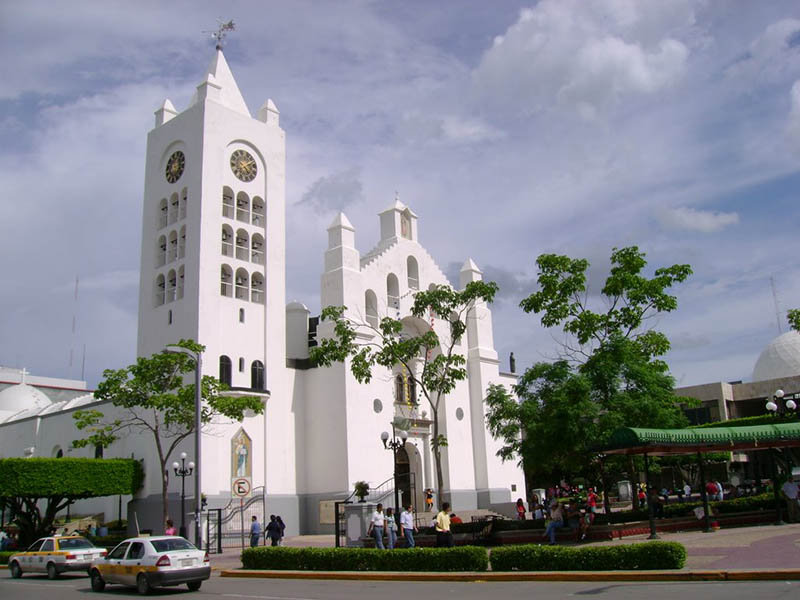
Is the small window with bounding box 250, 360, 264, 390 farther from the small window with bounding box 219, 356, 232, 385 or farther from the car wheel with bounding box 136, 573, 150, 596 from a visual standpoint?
the car wheel with bounding box 136, 573, 150, 596

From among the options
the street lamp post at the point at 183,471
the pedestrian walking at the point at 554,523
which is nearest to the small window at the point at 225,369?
the street lamp post at the point at 183,471

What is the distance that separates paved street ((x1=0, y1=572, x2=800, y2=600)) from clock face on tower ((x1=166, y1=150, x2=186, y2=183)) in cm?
2461

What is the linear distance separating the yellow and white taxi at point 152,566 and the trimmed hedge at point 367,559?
11.4 ft

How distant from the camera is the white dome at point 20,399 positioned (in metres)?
61.3

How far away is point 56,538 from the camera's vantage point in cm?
2462

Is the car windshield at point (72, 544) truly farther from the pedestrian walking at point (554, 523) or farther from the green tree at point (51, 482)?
the pedestrian walking at point (554, 523)

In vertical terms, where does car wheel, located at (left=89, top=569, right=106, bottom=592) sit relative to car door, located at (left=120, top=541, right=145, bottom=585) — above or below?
below

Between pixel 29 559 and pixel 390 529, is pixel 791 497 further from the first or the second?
pixel 29 559

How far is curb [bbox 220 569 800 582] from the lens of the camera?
14141mm

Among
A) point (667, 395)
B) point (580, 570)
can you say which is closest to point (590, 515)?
point (667, 395)

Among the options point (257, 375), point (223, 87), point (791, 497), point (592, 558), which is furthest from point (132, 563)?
point (223, 87)

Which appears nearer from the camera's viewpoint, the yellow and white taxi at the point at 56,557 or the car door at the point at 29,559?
the yellow and white taxi at the point at 56,557

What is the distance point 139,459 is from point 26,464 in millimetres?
5938

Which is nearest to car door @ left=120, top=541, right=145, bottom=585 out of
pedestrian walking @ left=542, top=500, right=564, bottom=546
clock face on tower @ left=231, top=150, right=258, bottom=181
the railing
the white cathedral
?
pedestrian walking @ left=542, top=500, right=564, bottom=546
